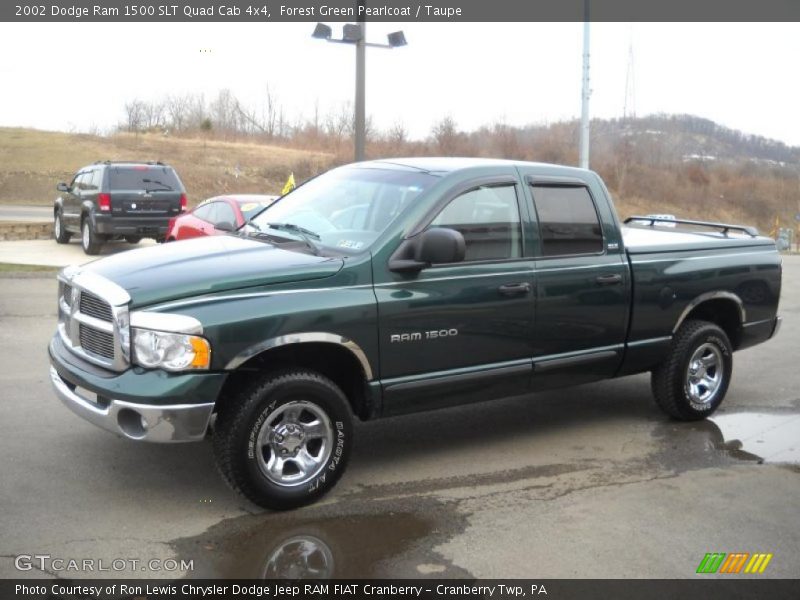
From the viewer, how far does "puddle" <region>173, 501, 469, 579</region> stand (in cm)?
408

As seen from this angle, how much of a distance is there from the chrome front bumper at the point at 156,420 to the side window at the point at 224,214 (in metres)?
8.45

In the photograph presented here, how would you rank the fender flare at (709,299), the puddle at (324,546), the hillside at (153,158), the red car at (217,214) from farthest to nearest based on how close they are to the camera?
the hillside at (153,158) → the red car at (217,214) → the fender flare at (709,299) → the puddle at (324,546)

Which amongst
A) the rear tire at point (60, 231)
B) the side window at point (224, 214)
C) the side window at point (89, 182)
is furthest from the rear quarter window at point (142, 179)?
the side window at point (224, 214)

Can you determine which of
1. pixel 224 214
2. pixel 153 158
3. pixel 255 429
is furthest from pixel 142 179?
pixel 153 158

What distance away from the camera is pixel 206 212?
1363 centimetres

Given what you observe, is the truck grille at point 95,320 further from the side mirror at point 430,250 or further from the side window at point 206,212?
the side window at point 206,212

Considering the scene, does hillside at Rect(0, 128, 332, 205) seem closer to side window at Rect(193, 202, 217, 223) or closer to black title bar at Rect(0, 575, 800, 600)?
side window at Rect(193, 202, 217, 223)

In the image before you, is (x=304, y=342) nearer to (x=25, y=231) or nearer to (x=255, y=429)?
(x=255, y=429)

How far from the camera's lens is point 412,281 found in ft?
16.9

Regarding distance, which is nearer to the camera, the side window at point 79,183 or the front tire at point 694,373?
the front tire at point 694,373

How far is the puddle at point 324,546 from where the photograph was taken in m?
4.08

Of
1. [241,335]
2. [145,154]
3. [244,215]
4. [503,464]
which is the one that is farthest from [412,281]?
[145,154]

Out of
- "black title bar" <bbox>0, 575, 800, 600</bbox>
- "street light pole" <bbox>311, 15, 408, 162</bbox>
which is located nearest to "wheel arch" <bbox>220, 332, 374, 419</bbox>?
"black title bar" <bbox>0, 575, 800, 600</bbox>

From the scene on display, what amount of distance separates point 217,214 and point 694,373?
8470mm
